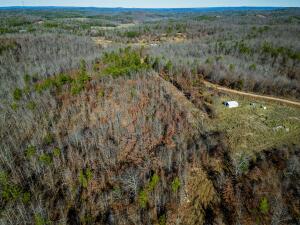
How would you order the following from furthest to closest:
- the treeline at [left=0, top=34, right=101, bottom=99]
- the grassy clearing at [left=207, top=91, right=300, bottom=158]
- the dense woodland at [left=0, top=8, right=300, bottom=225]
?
the treeline at [left=0, top=34, right=101, bottom=99], the grassy clearing at [left=207, top=91, right=300, bottom=158], the dense woodland at [left=0, top=8, right=300, bottom=225]

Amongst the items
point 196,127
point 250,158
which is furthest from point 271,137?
point 196,127

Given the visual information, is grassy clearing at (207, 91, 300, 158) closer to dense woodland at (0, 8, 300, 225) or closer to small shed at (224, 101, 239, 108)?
small shed at (224, 101, 239, 108)

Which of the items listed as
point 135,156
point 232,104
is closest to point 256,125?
point 232,104

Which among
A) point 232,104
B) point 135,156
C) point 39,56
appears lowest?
point 135,156

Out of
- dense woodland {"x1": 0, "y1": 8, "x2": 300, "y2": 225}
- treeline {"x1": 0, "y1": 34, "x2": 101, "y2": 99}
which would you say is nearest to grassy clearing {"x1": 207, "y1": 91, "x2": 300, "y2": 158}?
dense woodland {"x1": 0, "y1": 8, "x2": 300, "y2": 225}

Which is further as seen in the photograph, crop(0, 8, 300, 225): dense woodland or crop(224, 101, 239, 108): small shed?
crop(224, 101, 239, 108): small shed

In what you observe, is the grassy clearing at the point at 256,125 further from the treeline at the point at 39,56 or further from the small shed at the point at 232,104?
the treeline at the point at 39,56

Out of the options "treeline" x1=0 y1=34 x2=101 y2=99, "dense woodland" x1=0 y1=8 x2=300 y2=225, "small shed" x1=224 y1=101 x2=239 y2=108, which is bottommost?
"dense woodland" x1=0 y1=8 x2=300 y2=225

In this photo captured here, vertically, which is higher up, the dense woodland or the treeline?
the treeline

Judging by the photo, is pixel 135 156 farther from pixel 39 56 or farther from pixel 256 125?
pixel 39 56
